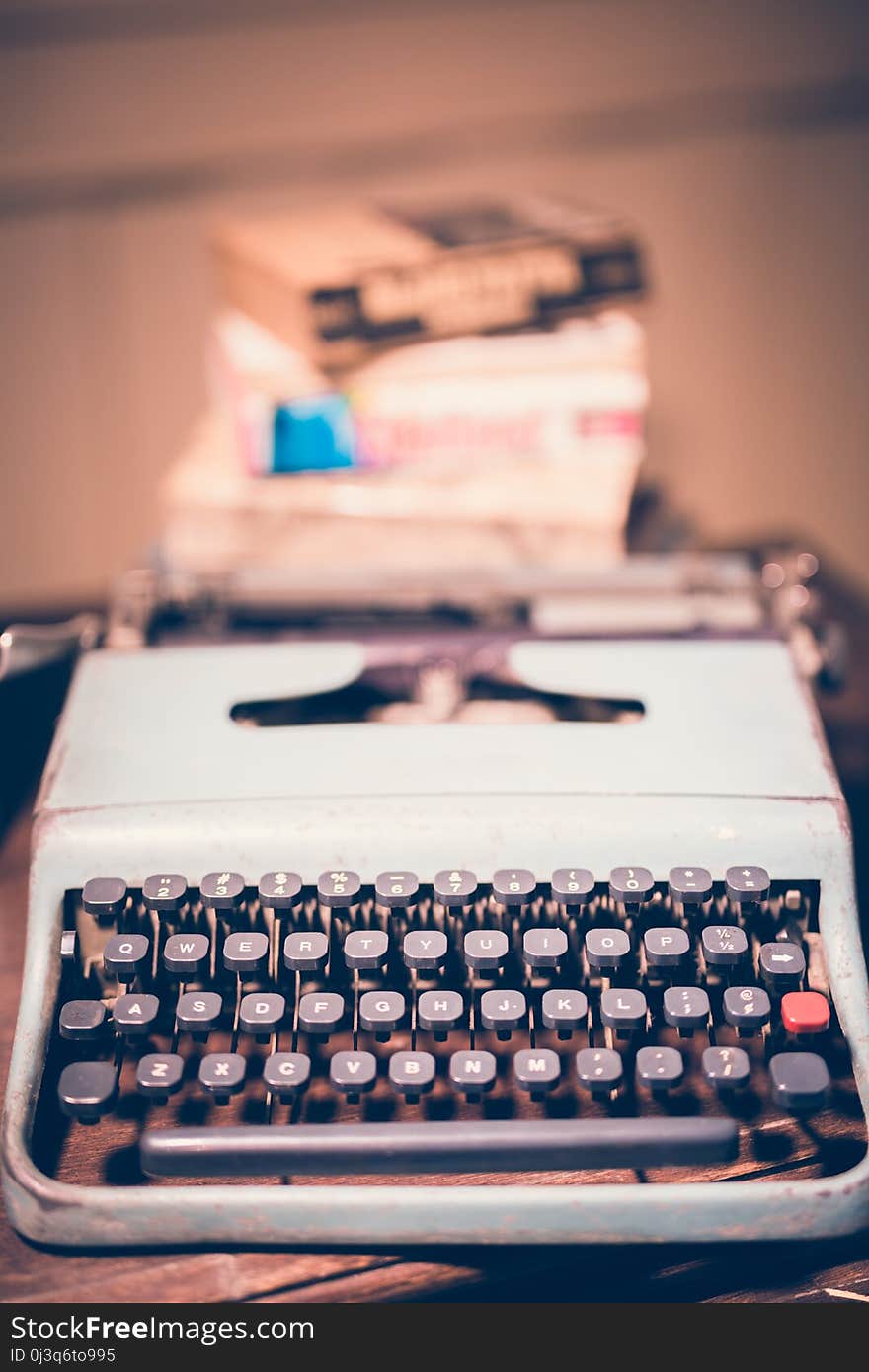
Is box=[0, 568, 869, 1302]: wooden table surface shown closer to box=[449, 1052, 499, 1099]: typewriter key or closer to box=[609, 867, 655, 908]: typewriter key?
box=[449, 1052, 499, 1099]: typewriter key

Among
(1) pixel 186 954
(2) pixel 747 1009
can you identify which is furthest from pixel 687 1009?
(1) pixel 186 954

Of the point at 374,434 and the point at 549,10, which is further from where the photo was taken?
the point at 549,10

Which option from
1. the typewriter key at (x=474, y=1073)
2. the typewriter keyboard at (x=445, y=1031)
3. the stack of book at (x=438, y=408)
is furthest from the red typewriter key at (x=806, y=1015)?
the stack of book at (x=438, y=408)

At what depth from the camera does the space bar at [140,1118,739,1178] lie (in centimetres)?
71

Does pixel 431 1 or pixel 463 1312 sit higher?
pixel 431 1

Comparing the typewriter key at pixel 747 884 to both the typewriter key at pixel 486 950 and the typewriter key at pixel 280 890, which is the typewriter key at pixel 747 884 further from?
the typewriter key at pixel 280 890

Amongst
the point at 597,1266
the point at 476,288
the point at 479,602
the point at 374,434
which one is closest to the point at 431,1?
the point at 476,288

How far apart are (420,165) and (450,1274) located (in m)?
1.80

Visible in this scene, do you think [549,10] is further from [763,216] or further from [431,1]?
[763,216]

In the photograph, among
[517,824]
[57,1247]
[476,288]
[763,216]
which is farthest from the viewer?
[763,216]

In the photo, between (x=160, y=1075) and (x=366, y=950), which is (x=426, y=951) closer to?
(x=366, y=950)

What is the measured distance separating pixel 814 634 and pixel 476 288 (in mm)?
593

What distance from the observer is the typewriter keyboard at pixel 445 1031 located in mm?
718

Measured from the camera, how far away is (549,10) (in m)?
1.85
